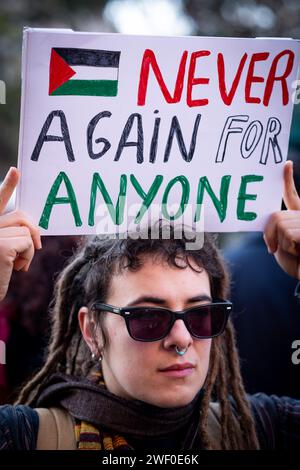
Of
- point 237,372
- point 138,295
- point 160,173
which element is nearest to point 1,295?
point 138,295

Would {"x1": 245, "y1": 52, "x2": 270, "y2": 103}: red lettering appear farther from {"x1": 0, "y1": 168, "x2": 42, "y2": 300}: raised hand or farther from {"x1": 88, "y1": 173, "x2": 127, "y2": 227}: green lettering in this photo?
{"x1": 0, "y1": 168, "x2": 42, "y2": 300}: raised hand

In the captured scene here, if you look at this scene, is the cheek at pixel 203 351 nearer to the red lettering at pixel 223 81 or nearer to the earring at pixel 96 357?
the earring at pixel 96 357

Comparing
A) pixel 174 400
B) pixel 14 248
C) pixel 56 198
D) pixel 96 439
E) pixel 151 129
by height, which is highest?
pixel 151 129

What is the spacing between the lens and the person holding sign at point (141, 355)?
1.83 metres

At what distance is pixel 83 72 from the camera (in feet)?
6.00

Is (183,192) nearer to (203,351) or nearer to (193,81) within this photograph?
(193,81)

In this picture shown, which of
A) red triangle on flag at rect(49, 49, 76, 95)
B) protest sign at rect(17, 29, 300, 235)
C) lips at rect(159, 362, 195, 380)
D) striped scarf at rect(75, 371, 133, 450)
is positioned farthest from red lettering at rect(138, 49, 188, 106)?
striped scarf at rect(75, 371, 133, 450)

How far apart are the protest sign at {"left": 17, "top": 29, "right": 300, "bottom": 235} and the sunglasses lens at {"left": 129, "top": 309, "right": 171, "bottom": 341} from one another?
0.83ft

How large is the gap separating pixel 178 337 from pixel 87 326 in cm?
34

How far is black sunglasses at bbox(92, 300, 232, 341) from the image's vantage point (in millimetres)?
1815

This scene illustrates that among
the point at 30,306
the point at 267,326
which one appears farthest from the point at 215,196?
the point at 30,306

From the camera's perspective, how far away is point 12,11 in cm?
868

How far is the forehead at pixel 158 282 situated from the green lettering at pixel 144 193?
0.12 metres

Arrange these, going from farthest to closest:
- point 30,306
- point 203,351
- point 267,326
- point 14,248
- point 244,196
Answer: point 30,306 → point 267,326 → point 244,196 → point 203,351 → point 14,248
